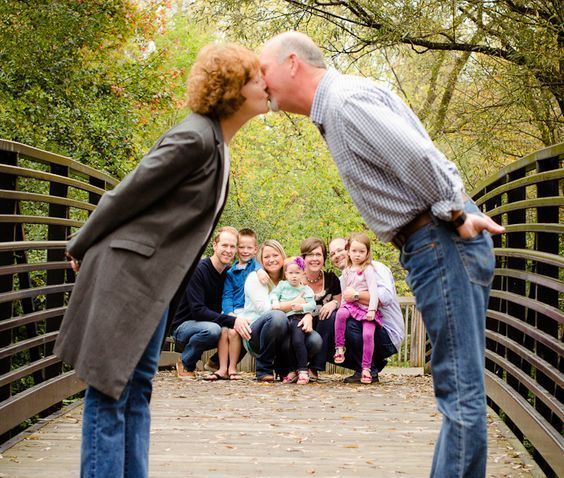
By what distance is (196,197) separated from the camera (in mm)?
2734

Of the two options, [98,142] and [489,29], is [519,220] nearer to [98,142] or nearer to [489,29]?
[489,29]

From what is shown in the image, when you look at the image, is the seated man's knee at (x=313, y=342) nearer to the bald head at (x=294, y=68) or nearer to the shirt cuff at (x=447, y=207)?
the bald head at (x=294, y=68)

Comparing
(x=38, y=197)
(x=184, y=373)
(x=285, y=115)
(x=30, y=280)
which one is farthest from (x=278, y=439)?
(x=285, y=115)

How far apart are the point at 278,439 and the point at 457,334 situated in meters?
2.31

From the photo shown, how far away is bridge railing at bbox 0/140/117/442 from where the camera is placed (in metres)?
4.13

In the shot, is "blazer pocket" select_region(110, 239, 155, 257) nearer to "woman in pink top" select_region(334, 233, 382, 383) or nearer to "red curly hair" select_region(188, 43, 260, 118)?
"red curly hair" select_region(188, 43, 260, 118)

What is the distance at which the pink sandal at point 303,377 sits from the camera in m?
7.85

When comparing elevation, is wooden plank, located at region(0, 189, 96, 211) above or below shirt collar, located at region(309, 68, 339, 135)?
below

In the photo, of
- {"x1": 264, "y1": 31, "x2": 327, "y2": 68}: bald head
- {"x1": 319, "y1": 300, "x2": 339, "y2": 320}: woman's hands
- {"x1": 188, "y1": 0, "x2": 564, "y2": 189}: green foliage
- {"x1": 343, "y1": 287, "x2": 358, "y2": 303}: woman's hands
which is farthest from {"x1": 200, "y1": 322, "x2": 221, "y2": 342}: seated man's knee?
{"x1": 264, "y1": 31, "x2": 327, "y2": 68}: bald head

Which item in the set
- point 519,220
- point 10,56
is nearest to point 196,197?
point 519,220

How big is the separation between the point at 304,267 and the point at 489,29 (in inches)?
119

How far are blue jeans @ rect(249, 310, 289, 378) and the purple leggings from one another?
50 cm

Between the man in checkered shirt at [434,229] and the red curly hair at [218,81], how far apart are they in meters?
0.31

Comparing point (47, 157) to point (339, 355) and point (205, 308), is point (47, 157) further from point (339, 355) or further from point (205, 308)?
point (339, 355)
